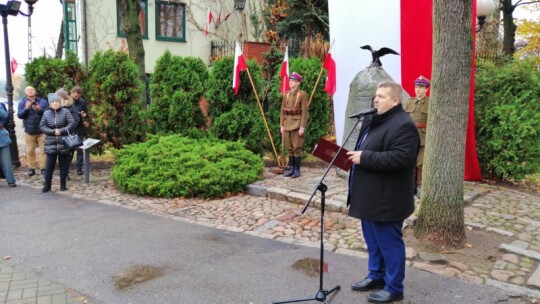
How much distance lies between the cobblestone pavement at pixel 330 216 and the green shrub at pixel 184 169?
187mm

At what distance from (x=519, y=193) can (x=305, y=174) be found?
3.92 m

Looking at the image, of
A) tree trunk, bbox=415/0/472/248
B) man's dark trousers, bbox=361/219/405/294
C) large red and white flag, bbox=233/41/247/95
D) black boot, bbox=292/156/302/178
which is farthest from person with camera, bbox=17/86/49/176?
man's dark trousers, bbox=361/219/405/294

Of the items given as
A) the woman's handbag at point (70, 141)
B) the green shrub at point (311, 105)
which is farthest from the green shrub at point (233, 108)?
the woman's handbag at point (70, 141)

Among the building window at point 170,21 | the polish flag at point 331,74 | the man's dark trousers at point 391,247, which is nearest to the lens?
the man's dark trousers at point 391,247

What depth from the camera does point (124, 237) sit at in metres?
5.45

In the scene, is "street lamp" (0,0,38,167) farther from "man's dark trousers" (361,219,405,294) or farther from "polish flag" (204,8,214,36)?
"polish flag" (204,8,214,36)

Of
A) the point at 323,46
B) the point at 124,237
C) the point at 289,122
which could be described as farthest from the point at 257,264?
the point at 323,46

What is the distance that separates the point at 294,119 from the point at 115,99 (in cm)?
421

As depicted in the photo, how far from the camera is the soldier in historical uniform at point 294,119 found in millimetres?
8492

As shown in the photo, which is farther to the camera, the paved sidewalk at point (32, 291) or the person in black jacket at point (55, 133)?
the person in black jacket at point (55, 133)

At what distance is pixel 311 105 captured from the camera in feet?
33.6

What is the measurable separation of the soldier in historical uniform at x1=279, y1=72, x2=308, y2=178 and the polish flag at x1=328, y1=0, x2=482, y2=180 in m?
0.87

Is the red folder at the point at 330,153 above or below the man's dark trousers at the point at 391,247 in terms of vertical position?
above

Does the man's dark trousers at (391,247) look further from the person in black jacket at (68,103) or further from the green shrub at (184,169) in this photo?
the person in black jacket at (68,103)
